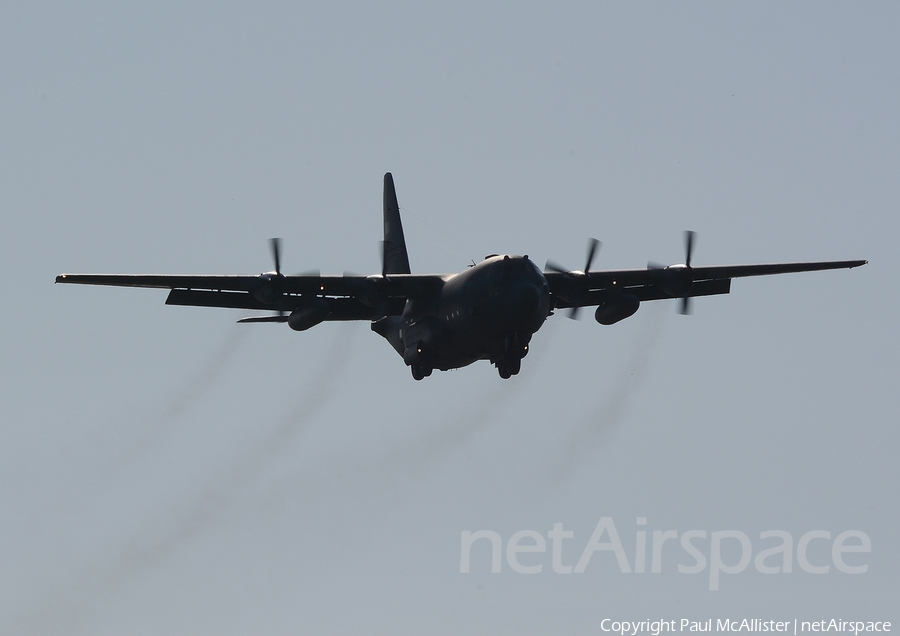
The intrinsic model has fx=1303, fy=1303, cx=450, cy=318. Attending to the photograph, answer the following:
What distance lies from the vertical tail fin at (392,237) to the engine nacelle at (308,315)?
9919mm

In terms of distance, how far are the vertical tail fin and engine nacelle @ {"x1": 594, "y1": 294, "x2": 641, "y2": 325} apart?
987 cm

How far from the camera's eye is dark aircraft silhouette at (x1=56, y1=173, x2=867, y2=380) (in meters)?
Answer: 40.5

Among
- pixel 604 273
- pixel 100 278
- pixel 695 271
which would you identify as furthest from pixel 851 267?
pixel 100 278

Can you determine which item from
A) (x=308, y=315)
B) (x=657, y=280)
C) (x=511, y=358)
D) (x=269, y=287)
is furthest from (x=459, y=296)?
(x=657, y=280)

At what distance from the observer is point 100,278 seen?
4084cm

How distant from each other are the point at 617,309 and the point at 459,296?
6465mm

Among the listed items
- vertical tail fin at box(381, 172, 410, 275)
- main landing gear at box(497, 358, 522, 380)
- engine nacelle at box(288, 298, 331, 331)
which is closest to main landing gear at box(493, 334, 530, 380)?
main landing gear at box(497, 358, 522, 380)

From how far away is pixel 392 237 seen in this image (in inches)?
2095

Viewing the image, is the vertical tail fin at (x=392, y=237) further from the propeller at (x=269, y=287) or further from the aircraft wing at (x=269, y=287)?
the propeller at (x=269, y=287)

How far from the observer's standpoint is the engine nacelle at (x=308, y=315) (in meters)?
41.8

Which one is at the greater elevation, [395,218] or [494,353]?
→ [395,218]

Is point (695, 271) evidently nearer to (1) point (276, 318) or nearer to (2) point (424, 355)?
(2) point (424, 355)

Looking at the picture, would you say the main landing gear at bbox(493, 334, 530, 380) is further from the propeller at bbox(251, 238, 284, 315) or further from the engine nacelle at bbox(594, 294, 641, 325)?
the propeller at bbox(251, 238, 284, 315)

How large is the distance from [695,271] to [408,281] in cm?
1004
